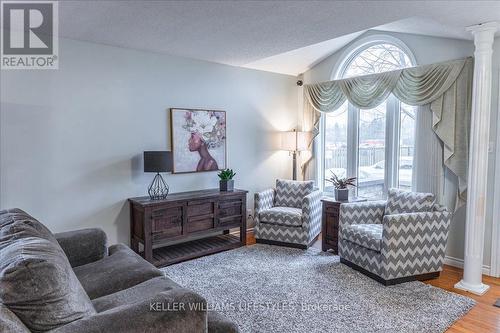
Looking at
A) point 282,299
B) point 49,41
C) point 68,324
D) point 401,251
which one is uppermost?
point 49,41

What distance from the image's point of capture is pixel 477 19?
2.79m

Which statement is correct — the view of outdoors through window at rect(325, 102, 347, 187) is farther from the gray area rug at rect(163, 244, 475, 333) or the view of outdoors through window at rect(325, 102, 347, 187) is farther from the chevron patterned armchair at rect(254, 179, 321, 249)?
the gray area rug at rect(163, 244, 475, 333)

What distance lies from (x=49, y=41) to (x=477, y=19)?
155 inches

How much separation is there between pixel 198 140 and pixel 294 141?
1.56 meters

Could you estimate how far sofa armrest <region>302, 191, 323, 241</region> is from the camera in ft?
13.6

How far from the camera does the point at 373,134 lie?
4586mm

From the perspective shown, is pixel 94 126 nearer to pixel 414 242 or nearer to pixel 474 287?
pixel 414 242

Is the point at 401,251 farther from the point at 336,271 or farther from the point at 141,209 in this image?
the point at 141,209

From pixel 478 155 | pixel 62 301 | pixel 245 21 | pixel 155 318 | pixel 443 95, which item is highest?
pixel 245 21

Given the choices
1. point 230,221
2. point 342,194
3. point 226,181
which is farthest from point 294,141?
point 230,221

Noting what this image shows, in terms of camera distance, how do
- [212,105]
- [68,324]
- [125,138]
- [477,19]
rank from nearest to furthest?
[68,324] < [477,19] < [125,138] < [212,105]

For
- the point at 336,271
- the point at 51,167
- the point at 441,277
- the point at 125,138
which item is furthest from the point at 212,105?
the point at 441,277

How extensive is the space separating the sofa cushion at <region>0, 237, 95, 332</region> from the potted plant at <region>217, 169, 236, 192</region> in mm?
2939


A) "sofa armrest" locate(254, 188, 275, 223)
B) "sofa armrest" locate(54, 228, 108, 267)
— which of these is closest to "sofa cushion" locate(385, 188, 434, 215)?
"sofa armrest" locate(254, 188, 275, 223)
